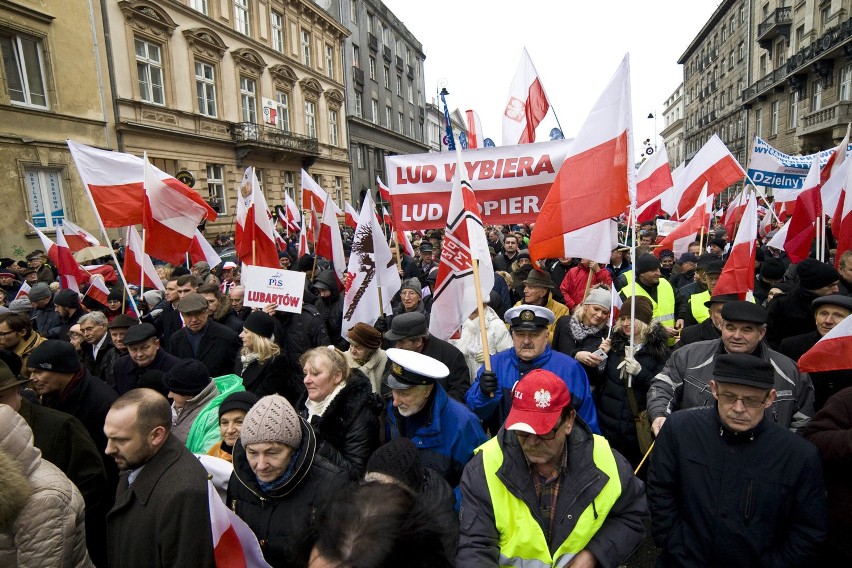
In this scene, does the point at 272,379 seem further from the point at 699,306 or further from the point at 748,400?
the point at 699,306

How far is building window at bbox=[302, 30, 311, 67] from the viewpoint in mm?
32719

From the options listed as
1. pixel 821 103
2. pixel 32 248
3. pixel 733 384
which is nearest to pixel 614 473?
pixel 733 384

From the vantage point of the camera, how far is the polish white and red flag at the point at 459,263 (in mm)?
3879

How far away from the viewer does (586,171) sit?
368 cm

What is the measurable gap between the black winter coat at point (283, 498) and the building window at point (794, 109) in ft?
138

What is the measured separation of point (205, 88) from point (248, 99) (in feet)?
11.2

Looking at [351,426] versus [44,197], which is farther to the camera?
[44,197]

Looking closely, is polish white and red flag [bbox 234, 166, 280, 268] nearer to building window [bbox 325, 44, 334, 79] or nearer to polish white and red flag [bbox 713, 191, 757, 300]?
polish white and red flag [bbox 713, 191, 757, 300]

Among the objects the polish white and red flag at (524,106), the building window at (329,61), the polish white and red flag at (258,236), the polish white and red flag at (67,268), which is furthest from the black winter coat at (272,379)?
the building window at (329,61)

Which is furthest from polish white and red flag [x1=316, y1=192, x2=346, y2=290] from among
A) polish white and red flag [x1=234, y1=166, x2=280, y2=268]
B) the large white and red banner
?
the large white and red banner

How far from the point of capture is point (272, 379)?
4199 millimetres

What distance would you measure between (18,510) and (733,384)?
3.06 metres

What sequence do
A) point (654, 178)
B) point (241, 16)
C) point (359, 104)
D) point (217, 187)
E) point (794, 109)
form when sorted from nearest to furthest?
point (654, 178) → point (217, 187) → point (241, 16) → point (794, 109) → point (359, 104)

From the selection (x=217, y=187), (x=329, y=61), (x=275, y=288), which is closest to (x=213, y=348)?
(x=275, y=288)
